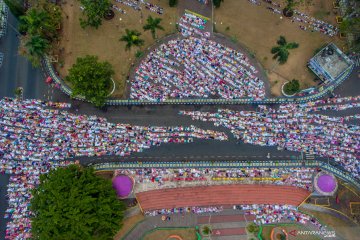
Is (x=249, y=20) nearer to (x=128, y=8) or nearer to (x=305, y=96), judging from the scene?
(x=305, y=96)

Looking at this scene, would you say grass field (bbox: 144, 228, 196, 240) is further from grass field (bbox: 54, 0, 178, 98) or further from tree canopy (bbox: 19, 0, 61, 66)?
tree canopy (bbox: 19, 0, 61, 66)

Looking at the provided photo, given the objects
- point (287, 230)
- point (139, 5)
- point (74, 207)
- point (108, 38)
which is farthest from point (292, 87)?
point (74, 207)

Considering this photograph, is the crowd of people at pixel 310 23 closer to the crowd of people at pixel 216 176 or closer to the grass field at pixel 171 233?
the crowd of people at pixel 216 176

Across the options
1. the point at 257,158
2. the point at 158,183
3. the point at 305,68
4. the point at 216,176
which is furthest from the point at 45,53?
the point at 305,68

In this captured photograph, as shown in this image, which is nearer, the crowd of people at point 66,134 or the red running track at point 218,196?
the red running track at point 218,196

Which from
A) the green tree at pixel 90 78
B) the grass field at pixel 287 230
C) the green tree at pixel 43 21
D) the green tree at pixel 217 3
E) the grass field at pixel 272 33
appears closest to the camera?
the green tree at pixel 90 78

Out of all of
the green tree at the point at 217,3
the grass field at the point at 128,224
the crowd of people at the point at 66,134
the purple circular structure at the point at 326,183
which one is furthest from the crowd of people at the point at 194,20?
the grass field at the point at 128,224

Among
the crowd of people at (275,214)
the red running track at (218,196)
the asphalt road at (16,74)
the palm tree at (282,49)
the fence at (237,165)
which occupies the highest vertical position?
the asphalt road at (16,74)

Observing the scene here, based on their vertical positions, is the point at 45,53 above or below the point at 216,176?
above
